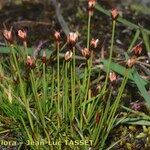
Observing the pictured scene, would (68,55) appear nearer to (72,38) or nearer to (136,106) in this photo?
(72,38)

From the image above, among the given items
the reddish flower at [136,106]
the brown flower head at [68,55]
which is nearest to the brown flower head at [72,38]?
the brown flower head at [68,55]

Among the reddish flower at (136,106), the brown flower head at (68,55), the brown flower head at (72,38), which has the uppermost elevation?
the brown flower head at (72,38)

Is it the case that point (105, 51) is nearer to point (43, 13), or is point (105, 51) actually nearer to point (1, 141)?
point (43, 13)

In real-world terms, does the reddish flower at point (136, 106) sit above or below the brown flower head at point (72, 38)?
below

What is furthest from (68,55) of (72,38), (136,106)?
(136,106)

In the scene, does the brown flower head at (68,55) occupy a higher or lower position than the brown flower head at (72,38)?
lower

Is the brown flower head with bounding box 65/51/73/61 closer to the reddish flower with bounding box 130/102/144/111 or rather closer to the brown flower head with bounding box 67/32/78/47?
the brown flower head with bounding box 67/32/78/47

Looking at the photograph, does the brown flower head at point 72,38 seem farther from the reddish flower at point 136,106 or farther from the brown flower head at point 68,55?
the reddish flower at point 136,106

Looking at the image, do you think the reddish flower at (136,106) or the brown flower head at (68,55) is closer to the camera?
the brown flower head at (68,55)

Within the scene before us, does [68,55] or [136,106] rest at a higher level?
[68,55]

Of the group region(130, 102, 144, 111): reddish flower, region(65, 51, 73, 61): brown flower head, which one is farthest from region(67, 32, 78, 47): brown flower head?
region(130, 102, 144, 111): reddish flower

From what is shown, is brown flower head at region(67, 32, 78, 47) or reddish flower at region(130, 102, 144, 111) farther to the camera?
reddish flower at region(130, 102, 144, 111)
